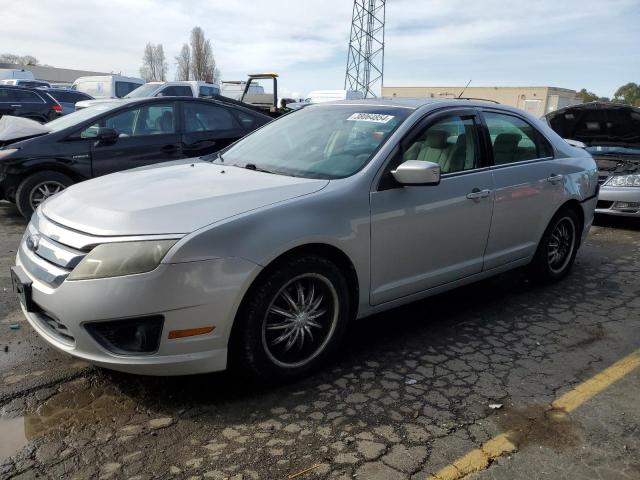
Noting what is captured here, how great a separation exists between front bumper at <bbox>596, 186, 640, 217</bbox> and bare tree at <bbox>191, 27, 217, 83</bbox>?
69664 millimetres

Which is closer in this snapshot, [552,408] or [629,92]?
[552,408]

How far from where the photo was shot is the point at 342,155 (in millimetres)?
3580

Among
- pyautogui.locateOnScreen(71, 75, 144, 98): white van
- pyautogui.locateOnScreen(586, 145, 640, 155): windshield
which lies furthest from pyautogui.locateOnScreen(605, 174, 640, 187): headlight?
pyautogui.locateOnScreen(71, 75, 144, 98): white van

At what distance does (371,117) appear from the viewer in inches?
151

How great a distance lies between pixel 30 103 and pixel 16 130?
9.54 metres

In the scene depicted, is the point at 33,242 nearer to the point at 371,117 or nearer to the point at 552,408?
the point at 371,117

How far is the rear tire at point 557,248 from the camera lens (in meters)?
4.77

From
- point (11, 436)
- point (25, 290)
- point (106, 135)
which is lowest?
point (11, 436)

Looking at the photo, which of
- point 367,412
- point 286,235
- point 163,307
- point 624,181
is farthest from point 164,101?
point 624,181

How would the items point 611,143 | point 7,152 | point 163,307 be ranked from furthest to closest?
point 611,143, point 7,152, point 163,307

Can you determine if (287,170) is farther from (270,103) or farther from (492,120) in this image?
(270,103)

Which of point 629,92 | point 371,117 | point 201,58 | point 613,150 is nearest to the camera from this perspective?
point 371,117

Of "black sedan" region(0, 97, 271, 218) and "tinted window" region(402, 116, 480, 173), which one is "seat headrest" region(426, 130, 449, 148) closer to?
"tinted window" region(402, 116, 480, 173)

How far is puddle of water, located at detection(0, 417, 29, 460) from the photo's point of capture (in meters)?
2.52
